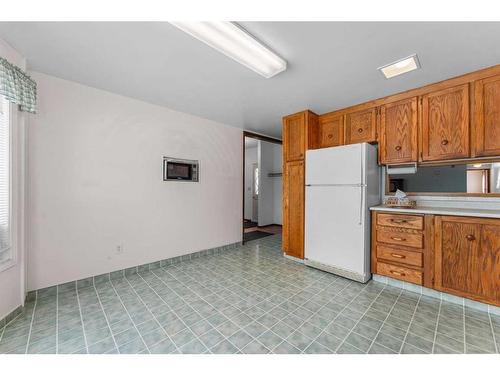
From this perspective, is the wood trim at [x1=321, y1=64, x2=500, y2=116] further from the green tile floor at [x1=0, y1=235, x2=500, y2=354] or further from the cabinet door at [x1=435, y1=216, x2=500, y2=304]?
the green tile floor at [x1=0, y1=235, x2=500, y2=354]

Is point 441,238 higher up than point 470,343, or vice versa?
point 441,238

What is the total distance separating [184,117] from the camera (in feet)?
10.4

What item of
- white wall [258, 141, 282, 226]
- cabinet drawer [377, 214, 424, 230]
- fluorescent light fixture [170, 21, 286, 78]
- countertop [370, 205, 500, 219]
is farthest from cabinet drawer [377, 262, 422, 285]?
white wall [258, 141, 282, 226]

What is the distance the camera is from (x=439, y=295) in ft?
6.66

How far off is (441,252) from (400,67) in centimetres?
184

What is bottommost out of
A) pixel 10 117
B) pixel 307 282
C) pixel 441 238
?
pixel 307 282

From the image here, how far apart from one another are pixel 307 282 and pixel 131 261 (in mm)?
2266

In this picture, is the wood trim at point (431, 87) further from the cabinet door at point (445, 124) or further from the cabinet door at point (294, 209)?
the cabinet door at point (294, 209)

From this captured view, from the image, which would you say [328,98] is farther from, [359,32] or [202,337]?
[202,337]

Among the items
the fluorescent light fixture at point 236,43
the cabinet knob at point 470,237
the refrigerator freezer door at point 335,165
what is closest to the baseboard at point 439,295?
the cabinet knob at point 470,237

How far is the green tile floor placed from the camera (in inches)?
55.3

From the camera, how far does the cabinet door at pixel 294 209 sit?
3051 millimetres

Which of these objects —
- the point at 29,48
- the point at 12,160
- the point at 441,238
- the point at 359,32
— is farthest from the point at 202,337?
the point at 29,48

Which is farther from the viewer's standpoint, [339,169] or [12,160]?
[339,169]
